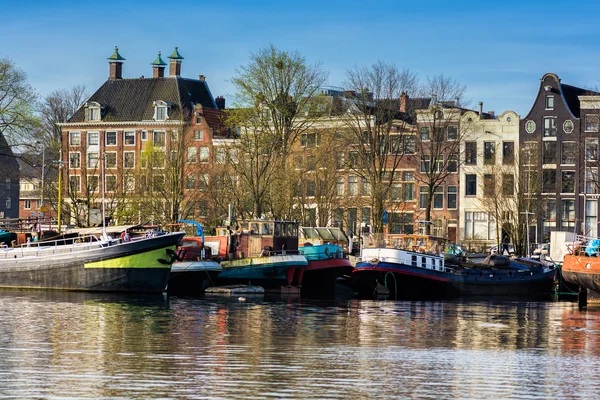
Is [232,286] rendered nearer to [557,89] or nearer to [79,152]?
[557,89]

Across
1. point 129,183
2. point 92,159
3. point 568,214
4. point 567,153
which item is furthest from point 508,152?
point 92,159

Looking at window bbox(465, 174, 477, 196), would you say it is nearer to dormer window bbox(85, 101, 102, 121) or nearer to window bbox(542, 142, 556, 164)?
window bbox(542, 142, 556, 164)

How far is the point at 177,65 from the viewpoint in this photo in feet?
404

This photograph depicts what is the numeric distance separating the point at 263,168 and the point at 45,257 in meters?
27.2

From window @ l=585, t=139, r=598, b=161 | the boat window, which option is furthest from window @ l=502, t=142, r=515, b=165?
the boat window

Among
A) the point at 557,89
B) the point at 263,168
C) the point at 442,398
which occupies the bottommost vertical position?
the point at 442,398

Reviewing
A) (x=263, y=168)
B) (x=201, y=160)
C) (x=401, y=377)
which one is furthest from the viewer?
(x=201, y=160)

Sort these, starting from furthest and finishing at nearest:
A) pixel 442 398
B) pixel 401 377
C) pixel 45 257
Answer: pixel 45 257 → pixel 401 377 → pixel 442 398

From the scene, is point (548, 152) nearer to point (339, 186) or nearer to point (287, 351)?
point (339, 186)

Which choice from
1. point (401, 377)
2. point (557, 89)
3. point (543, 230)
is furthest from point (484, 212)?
point (401, 377)

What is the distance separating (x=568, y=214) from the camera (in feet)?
329

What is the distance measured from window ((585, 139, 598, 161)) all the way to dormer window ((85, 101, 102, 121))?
49.2m

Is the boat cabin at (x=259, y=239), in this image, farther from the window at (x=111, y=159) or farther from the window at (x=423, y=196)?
the window at (x=111, y=159)

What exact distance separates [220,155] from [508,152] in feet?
78.2
